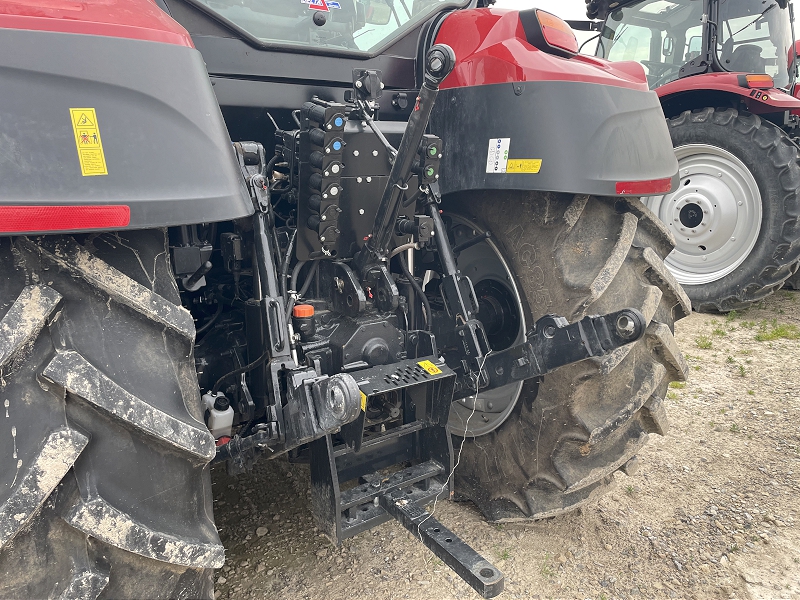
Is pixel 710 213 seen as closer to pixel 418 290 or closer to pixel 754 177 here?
pixel 754 177

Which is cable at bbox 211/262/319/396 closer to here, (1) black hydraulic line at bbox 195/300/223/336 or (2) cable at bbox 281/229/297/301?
(2) cable at bbox 281/229/297/301

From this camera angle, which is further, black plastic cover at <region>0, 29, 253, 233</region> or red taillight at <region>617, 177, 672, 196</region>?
red taillight at <region>617, 177, 672, 196</region>

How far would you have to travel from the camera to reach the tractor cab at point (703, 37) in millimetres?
5156

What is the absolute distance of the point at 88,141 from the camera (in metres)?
0.98

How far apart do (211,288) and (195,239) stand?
478 millimetres

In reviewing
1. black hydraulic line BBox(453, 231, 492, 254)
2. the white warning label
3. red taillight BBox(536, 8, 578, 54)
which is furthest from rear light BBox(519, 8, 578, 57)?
black hydraulic line BBox(453, 231, 492, 254)

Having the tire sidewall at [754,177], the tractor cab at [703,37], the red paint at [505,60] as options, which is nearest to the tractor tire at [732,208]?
the tire sidewall at [754,177]

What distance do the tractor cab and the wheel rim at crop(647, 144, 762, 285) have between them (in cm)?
84

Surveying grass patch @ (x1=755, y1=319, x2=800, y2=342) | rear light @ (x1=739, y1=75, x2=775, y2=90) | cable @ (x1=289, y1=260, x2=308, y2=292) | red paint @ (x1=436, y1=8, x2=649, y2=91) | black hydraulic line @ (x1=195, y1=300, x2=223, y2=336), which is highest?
rear light @ (x1=739, y1=75, x2=775, y2=90)

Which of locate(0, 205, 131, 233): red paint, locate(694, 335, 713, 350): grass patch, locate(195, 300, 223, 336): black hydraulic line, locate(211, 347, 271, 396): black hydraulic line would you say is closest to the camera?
locate(0, 205, 131, 233): red paint

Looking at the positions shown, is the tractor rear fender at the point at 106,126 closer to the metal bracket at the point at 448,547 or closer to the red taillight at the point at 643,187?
the metal bracket at the point at 448,547

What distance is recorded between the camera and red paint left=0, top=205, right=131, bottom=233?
2.99 feet

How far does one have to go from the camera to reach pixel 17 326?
940mm

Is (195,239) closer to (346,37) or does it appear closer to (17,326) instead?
(17,326)
